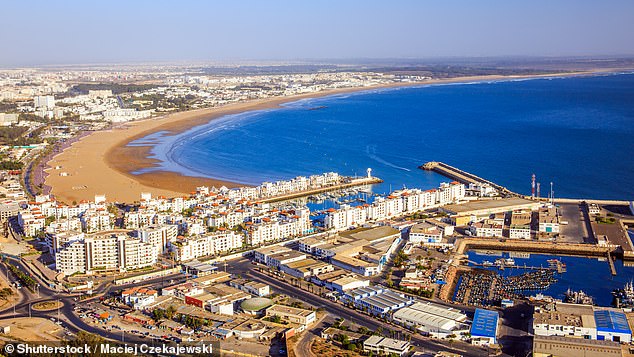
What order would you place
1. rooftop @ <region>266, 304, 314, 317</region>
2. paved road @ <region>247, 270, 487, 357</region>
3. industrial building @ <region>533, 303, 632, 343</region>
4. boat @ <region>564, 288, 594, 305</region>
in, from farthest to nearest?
boat @ <region>564, 288, 594, 305</region>, rooftop @ <region>266, 304, 314, 317</region>, industrial building @ <region>533, 303, 632, 343</region>, paved road @ <region>247, 270, 487, 357</region>

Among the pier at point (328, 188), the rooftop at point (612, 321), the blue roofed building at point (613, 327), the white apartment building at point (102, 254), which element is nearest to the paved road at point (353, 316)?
the blue roofed building at point (613, 327)

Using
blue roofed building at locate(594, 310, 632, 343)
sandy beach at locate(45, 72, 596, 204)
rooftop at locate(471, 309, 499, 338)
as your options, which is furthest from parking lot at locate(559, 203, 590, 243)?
sandy beach at locate(45, 72, 596, 204)

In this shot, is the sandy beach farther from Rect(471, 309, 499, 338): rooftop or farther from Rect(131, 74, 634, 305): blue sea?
Rect(471, 309, 499, 338): rooftop

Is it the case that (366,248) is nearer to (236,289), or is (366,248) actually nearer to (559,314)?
(236,289)

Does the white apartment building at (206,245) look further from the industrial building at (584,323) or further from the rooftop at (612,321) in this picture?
the rooftop at (612,321)

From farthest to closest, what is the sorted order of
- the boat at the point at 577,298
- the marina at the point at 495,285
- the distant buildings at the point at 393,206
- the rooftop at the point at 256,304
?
the distant buildings at the point at 393,206 → the marina at the point at 495,285 → the boat at the point at 577,298 → the rooftop at the point at 256,304

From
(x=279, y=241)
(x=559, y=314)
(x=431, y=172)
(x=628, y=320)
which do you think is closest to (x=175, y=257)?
(x=279, y=241)
